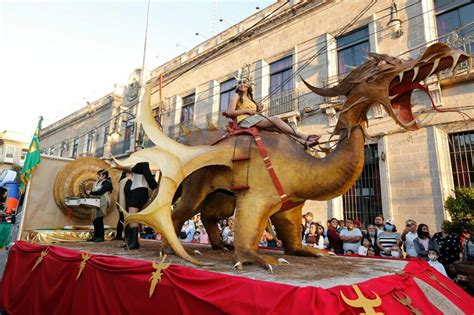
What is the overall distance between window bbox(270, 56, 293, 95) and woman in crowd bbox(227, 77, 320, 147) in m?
8.93

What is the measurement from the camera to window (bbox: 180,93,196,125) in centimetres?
1662

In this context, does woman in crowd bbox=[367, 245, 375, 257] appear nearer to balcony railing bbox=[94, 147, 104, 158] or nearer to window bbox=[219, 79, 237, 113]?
window bbox=[219, 79, 237, 113]

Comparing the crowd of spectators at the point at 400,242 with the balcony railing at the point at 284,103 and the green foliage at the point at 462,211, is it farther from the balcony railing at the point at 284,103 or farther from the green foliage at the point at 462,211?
the balcony railing at the point at 284,103

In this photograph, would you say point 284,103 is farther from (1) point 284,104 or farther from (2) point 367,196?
(2) point 367,196

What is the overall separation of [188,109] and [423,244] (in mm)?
13586

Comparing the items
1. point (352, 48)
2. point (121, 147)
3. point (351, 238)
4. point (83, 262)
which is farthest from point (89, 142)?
point (83, 262)

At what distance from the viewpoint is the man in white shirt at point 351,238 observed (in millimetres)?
6062

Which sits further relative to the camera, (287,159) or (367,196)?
(367,196)

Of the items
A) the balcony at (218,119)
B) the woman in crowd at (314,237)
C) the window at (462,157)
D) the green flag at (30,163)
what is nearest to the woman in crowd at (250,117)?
the woman in crowd at (314,237)

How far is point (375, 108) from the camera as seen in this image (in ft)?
32.0

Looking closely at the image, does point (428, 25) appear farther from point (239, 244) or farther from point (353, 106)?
point (239, 244)

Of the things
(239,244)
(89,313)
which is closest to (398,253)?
(239,244)

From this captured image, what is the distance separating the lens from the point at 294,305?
171 cm

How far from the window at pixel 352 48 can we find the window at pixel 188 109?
8.03 metres
